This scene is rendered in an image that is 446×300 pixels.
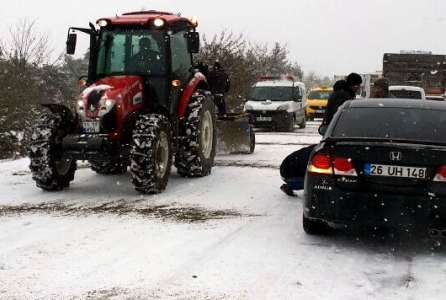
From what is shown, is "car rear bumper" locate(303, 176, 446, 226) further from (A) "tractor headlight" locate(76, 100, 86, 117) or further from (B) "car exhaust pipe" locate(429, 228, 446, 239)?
(A) "tractor headlight" locate(76, 100, 86, 117)

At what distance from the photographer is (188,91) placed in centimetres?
877

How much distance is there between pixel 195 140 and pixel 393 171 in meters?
4.18

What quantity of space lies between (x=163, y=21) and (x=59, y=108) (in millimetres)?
1913

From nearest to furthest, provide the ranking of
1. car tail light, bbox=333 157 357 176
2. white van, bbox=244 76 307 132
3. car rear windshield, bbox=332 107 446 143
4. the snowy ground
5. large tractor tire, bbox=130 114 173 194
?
the snowy ground → car tail light, bbox=333 157 357 176 → car rear windshield, bbox=332 107 446 143 → large tractor tire, bbox=130 114 173 194 → white van, bbox=244 76 307 132

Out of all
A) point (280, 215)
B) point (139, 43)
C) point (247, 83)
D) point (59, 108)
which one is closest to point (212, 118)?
point (139, 43)

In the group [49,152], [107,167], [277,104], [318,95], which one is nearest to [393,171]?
[49,152]

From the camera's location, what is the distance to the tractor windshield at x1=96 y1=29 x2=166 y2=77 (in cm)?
820

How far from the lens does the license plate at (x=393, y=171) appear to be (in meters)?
4.75

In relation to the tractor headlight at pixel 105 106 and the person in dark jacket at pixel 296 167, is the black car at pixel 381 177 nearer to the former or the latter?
the person in dark jacket at pixel 296 167

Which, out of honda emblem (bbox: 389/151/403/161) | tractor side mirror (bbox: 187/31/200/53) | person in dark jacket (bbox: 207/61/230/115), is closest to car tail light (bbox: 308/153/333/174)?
honda emblem (bbox: 389/151/403/161)

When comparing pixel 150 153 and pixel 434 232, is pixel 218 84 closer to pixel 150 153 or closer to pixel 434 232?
pixel 150 153

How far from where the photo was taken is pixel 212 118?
9.67 m

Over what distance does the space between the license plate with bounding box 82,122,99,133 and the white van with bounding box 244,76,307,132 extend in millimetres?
11666

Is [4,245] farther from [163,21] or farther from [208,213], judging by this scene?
[163,21]
